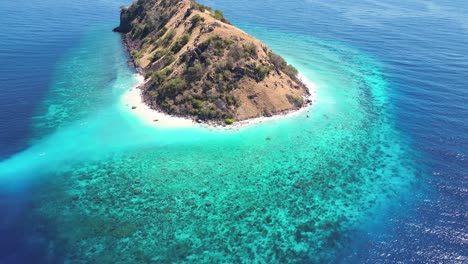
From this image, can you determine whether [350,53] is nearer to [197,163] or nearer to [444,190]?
[444,190]

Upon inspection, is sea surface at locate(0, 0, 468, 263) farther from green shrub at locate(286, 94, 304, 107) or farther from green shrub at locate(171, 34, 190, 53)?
green shrub at locate(171, 34, 190, 53)

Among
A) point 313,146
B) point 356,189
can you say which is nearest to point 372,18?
point 313,146

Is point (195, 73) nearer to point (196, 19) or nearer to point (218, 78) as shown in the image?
point (218, 78)

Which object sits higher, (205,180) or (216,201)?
(205,180)

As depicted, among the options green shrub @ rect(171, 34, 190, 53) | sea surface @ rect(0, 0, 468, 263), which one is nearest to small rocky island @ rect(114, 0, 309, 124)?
green shrub @ rect(171, 34, 190, 53)

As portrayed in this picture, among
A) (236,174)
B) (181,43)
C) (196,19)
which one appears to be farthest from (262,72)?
(236,174)

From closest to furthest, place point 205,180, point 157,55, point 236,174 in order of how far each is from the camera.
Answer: point 205,180 < point 236,174 < point 157,55

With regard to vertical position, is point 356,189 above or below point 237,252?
above

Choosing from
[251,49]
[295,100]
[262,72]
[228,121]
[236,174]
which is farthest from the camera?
[251,49]
